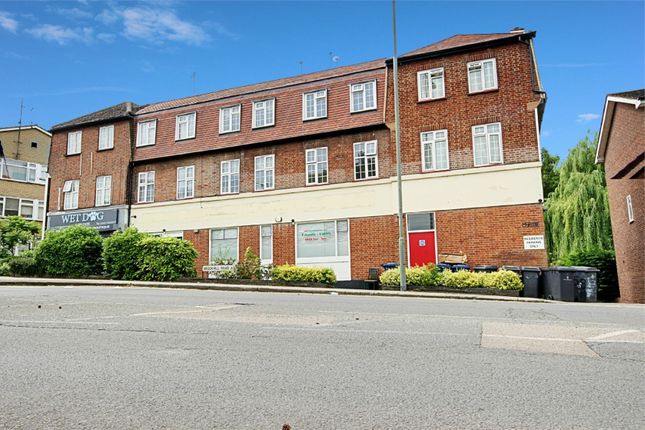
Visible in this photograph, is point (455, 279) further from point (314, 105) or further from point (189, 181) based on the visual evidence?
point (189, 181)

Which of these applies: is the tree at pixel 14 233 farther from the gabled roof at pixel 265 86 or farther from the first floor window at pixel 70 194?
the gabled roof at pixel 265 86

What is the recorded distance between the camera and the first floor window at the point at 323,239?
23.2 metres

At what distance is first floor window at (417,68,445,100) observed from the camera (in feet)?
73.0

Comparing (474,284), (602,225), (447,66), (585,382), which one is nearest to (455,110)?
(447,66)

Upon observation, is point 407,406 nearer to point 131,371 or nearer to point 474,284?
point 131,371

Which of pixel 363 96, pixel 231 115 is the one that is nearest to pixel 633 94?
pixel 363 96

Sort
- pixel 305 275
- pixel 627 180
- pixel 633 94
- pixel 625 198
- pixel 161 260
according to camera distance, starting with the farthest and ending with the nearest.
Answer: pixel 625 198
pixel 627 180
pixel 161 260
pixel 305 275
pixel 633 94

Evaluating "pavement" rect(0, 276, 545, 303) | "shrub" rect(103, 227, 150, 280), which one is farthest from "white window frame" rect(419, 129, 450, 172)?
"shrub" rect(103, 227, 150, 280)

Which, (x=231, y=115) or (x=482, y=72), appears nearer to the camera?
(x=482, y=72)

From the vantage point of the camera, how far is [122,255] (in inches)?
822

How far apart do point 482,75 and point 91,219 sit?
2317cm

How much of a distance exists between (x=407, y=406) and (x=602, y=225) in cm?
2724

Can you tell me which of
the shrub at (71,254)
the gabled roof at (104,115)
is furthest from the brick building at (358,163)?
the shrub at (71,254)

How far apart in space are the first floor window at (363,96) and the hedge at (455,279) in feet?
29.6
